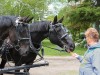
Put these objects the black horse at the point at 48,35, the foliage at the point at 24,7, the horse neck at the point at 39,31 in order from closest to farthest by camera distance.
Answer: the black horse at the point at 48,35 < the horse neck at the point at 39,31 < the foliage at the point at 24,7

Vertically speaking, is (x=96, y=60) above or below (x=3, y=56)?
above

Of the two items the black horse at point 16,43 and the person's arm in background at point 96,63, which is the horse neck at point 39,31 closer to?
the black horse at point 16,43

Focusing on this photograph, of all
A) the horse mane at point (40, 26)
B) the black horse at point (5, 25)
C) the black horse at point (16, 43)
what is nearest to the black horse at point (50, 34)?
the horse mane at point (40, 26)

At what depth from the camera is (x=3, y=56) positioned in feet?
26.8

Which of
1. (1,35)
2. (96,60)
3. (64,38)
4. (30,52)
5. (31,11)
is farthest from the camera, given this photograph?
(31,11)

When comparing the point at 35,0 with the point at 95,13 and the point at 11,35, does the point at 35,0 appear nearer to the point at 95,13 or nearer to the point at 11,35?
the point at 95,13

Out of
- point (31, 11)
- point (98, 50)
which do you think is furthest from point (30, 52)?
point (31, 11)

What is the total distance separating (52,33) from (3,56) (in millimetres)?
1455

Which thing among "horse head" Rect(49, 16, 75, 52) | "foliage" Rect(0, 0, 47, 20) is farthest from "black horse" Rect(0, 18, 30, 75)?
"foliage" Rect(0, 0, 47, 20)

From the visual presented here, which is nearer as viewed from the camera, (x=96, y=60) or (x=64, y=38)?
(x=96, y=60)

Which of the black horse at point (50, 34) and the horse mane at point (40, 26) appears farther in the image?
the horse mane at point (40, 26)

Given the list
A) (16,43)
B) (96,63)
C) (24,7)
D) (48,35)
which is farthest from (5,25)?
(24,7)

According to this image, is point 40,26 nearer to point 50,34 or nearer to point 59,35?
point 50,34

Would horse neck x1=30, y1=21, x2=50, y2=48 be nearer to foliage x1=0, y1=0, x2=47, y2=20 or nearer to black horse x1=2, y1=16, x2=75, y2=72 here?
A: black horse x1=2, y1=16, x2=75, y2=72
